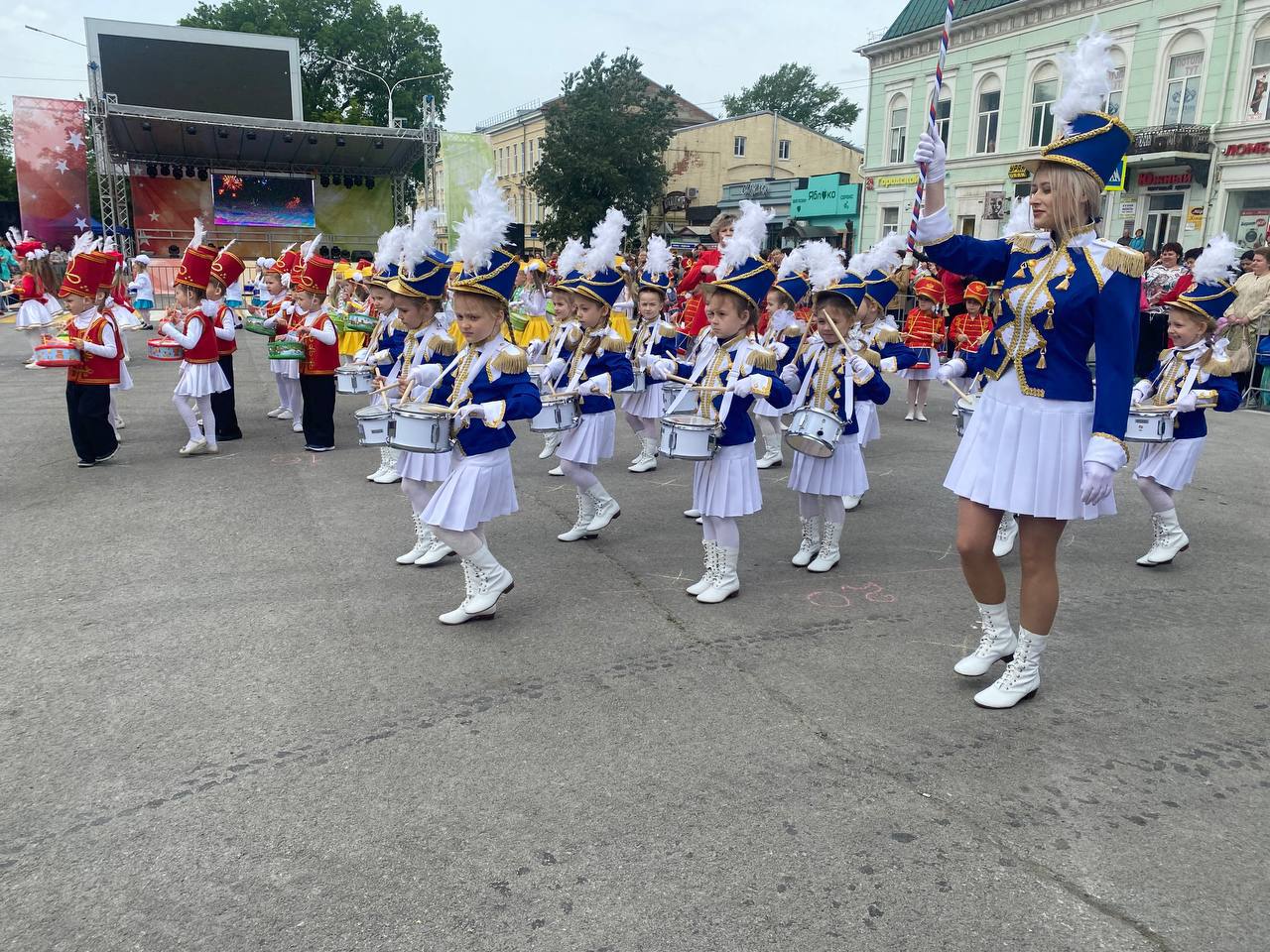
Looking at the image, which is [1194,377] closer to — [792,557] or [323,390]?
[792,557]

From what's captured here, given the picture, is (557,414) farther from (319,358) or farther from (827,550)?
(319,358)

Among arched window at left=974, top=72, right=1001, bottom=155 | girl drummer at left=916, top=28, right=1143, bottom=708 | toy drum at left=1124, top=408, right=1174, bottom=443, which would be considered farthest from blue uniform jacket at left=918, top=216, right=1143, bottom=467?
arched window at left=974, top=72, right=1001, bottom=155

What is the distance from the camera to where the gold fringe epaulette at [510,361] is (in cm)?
491

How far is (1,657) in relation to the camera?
455cm

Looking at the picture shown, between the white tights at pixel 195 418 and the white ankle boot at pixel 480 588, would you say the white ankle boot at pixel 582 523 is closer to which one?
the white ankle boot at pixel 480 588

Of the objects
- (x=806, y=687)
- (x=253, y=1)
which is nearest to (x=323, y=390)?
(x=806, y=687)

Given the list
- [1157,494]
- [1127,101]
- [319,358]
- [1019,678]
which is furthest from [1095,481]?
[1127,101]

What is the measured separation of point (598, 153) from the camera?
142ft

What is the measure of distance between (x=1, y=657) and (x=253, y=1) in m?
51.9

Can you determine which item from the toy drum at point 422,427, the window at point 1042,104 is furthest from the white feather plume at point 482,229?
the window at point 1042,104

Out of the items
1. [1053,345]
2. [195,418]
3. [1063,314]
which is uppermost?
[1063,314]

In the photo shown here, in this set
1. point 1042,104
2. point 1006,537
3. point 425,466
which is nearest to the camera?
point 425,466

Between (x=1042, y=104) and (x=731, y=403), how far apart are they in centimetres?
2660

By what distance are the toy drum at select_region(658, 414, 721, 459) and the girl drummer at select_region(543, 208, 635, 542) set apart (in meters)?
1.36
